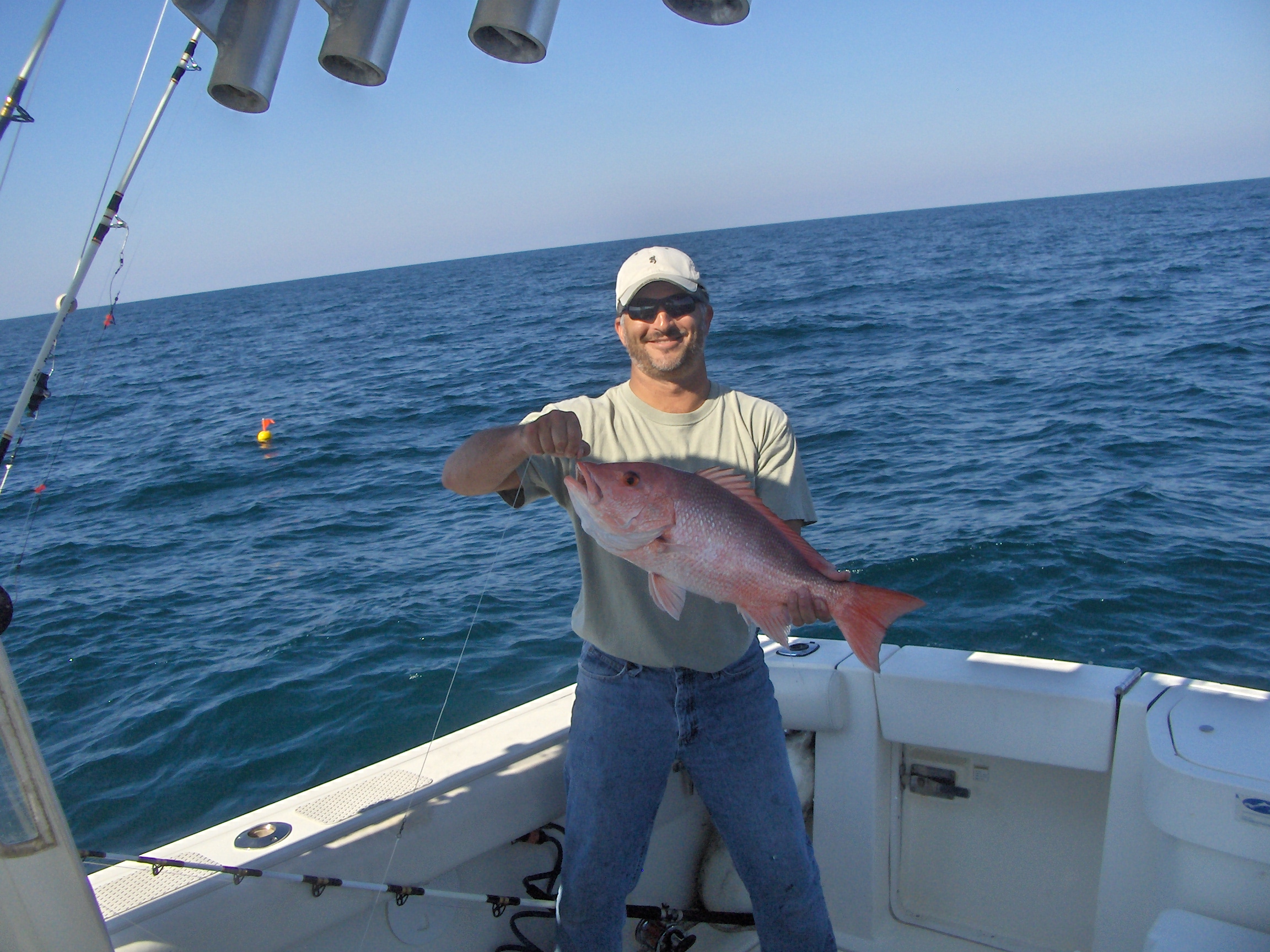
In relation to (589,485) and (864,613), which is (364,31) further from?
(864,613)

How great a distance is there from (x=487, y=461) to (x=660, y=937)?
1.92 metres

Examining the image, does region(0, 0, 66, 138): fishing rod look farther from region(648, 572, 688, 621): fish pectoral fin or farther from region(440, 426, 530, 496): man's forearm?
region(648, 572, 688, 621): fish pectoral fin

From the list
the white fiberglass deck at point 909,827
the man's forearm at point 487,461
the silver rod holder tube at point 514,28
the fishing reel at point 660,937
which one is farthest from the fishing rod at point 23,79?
the fishing reel at point 660,937

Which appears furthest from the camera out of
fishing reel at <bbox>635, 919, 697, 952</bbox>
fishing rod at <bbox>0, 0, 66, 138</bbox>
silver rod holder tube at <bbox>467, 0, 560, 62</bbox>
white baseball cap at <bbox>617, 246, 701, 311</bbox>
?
fishing reel at <bbox>635, 919, 697, 952</bbox>

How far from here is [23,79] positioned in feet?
5.45

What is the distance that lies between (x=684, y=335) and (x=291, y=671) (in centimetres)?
550

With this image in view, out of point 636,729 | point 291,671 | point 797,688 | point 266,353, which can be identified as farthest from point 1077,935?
point 266,353

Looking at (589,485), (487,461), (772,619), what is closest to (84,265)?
(487,461)

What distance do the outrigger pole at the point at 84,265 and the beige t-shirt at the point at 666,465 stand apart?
1.38 metres

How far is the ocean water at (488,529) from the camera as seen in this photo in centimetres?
653

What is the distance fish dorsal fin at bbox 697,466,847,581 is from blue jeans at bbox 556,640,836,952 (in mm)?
507

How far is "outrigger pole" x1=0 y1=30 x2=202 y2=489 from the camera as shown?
256cm

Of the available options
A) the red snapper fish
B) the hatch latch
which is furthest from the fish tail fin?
the hatch latch

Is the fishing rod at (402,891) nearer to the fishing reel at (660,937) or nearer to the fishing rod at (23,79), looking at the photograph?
the fishing reel at (660,937)
